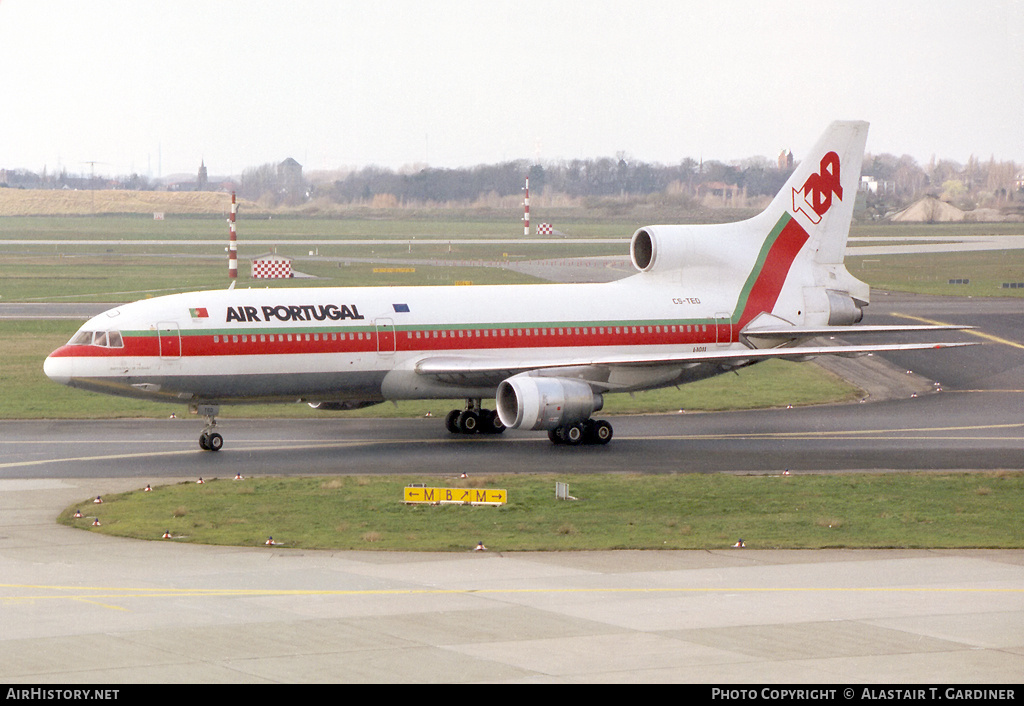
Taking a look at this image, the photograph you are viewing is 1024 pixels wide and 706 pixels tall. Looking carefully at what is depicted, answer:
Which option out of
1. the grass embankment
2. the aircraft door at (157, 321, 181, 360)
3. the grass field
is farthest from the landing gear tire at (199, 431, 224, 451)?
the grass field

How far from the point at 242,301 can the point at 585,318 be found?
34.8 feet

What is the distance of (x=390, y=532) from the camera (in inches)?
1088

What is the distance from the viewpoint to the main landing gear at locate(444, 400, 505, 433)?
138 ft

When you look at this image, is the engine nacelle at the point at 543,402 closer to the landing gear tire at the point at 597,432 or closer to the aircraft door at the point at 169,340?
the landing gear tire at the point at 597,432

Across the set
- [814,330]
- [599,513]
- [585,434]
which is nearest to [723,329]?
[814,330]

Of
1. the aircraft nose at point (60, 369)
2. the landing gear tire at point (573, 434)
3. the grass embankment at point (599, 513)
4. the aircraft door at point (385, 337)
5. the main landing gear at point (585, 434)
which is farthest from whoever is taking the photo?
the aircraft door at point (385, 337)

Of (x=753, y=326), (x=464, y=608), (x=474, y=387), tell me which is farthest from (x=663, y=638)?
(x=753, y=326)

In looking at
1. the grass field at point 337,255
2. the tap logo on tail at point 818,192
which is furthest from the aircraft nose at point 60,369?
A: the grass field at point 337,255

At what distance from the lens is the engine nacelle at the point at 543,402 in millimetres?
38062

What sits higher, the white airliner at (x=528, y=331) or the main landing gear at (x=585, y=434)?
the white airliner at (x=528, y=331)

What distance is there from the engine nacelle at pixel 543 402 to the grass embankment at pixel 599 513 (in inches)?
149

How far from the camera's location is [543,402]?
38188 millimetres

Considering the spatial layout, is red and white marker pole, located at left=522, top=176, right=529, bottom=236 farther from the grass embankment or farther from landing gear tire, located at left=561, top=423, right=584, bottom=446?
the grass embankment
